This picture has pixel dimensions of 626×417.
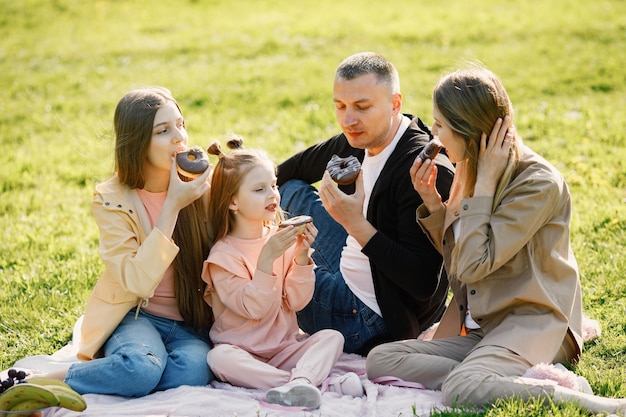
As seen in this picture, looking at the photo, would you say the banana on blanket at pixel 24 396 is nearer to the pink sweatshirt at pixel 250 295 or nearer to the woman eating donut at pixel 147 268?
the woman eating donut at pixel 147 268

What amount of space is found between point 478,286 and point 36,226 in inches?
186

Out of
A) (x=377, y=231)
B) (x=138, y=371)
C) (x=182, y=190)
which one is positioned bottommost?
(x=138, y=371)

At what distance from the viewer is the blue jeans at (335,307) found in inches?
211

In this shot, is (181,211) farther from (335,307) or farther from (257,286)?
(335,307)

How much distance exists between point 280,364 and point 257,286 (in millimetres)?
534

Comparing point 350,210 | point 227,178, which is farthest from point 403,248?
point 227,178

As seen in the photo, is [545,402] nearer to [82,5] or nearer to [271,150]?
[271,150]

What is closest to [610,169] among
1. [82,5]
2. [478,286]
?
[478,286]

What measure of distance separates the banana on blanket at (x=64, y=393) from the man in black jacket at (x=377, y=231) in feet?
5.74

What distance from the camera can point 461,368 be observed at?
448cm

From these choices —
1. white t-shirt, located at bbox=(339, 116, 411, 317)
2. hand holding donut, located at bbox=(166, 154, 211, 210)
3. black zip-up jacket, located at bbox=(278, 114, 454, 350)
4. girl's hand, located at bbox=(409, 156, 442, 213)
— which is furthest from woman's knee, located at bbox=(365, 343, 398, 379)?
hand holding donut, located at bbox=(166, 154, 211, 210)

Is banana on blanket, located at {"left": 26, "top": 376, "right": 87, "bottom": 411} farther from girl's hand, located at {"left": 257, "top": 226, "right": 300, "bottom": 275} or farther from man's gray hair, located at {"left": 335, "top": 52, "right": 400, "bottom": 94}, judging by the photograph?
man's gray hair, located at {"left": 335, "top": 52, "right": 400, "bottom": 94}

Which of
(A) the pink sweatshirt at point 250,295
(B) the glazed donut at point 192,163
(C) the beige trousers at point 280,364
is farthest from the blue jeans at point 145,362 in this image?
(B) the glazed donut at point 192,163

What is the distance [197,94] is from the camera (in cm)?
1197
